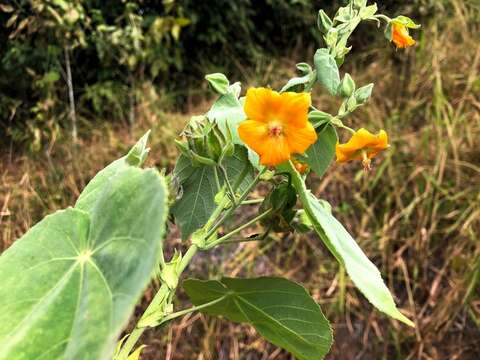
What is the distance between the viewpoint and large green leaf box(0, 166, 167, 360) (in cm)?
27

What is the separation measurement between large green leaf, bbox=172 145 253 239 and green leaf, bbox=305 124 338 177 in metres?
0.05

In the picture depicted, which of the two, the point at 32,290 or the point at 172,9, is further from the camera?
the point at 172,9

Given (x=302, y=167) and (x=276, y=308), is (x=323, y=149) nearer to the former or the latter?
(x=302, y=167)

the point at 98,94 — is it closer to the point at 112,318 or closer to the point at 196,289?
the point at 196,289

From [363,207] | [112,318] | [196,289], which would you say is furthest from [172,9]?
[112,318]

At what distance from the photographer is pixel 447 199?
6.90 ft

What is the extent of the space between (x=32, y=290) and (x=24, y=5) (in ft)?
8.71

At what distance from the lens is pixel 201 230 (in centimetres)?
45

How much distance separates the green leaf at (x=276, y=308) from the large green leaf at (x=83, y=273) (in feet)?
0.61

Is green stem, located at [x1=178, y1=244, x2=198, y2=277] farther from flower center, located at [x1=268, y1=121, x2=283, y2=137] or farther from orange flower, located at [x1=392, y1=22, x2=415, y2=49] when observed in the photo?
orange flower, located at [x1=392, y1=22, x2=415, y2=49]

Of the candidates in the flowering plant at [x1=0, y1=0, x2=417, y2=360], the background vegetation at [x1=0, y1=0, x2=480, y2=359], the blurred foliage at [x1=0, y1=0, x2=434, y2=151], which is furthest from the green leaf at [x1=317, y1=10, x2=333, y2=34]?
the blurred foliage at [x1=0, y1=0, x2=434, y2=151]

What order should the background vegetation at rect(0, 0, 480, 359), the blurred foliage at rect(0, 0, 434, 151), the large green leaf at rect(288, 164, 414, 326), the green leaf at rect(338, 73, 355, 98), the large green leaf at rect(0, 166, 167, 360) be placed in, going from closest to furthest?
1. the large green leaf at rect(0, 166, 167, 360)
2. the large green leaf at rect(288, 164, 414, 326)
3. the green leaf at rect(338, 73, 355, 98)
4. the background vegetation at rect(0, 0, 480, 359)
5. the blurred foliage at rect(0, 0, 434, 151)

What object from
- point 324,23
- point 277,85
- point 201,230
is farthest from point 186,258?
point 277,85

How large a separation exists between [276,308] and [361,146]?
0.16m
